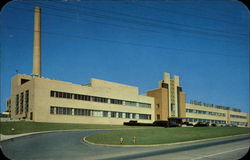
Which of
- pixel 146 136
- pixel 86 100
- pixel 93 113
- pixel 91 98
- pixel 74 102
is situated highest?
pixel 91 98

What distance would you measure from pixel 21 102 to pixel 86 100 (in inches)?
581

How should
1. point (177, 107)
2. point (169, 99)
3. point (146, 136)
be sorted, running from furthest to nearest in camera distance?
point (177, 107)
point (169, 99)
point (146, 136)

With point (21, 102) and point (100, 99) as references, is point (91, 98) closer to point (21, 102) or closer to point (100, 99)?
point (100, 99)

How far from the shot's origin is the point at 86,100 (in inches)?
2333

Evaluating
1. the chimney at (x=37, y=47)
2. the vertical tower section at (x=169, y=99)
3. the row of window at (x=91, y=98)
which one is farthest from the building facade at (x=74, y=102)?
the vertical tower section at (x=169, y=99)

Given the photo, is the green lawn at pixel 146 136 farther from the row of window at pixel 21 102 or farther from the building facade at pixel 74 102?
the row of window at pixel 21 102

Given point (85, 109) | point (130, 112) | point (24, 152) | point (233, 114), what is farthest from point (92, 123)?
point (233, 114)

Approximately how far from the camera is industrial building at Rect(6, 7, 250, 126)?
51500 mm

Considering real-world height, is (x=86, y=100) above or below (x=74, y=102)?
above

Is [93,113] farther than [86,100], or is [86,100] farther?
[93,113]

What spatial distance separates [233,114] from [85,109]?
9799 centimetres

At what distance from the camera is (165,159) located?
55.3 ft

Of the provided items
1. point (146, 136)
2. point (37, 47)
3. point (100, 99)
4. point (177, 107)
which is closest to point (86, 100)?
point (100, 99)

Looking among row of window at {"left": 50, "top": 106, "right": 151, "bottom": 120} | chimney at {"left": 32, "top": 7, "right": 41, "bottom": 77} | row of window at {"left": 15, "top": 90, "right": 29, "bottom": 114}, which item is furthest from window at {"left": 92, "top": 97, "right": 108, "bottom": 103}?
row of window at {"left": 15, "top": 90, "right": 29, "bottom": 114}
